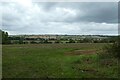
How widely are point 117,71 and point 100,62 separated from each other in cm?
344

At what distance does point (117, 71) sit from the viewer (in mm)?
13617

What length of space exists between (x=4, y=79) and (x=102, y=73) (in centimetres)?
490

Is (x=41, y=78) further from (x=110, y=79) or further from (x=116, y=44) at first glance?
(x=116, y=44)

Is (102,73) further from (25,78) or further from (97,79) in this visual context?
(25,78)

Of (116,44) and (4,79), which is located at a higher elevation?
(116,44)

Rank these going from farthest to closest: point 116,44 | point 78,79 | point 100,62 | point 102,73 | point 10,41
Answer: point 10,41 < point 100,62 < point 116,44 < point 102,73 < point 78,79

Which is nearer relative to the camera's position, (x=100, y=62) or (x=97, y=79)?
Answer: (x=97, y=79)

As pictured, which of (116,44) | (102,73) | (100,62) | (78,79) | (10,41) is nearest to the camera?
(78,79)

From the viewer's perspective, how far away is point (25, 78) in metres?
11.3

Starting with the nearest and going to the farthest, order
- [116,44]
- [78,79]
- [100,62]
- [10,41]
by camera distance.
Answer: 1. [78,79]
2. [116,44]
3. [100,62]
4. [10,41]

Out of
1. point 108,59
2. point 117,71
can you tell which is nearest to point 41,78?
point 117,71

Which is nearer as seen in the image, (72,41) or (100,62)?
(100,62)

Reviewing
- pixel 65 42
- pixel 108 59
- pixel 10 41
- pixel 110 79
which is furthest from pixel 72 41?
pixel 110 79

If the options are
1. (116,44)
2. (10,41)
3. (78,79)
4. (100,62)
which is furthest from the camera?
Answer: (10,41)
